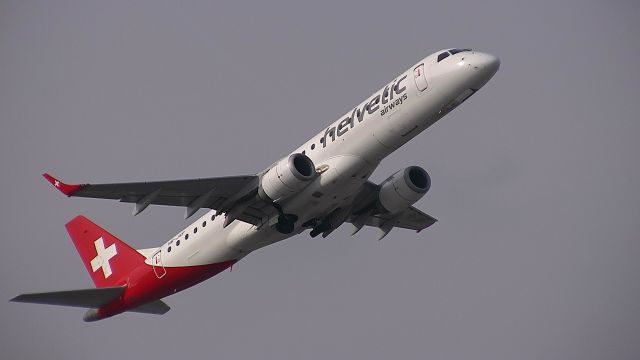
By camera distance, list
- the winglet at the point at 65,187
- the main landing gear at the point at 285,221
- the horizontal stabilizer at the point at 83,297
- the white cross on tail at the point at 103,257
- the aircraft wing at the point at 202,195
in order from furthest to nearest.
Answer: the white cross on tail at the point at 103,257
the horizontal stabilizer at the point at 83,297
the main landing gear at the point at 285,221
the aircraft wing at the point at 202,195
the winglet at the point at 65,187

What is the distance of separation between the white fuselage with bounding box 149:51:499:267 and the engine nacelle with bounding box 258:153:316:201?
26.8 inches

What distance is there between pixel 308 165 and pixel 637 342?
51.1 m

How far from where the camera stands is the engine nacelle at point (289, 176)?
3906 cm

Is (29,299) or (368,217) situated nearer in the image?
(29,299)

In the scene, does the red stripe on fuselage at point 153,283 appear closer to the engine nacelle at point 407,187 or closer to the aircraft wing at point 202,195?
the aircraft wing at point 202,195

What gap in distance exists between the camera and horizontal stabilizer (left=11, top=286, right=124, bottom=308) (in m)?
43.1

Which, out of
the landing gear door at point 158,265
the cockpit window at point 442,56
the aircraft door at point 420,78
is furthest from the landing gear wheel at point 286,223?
the cockpit window at point 442,56

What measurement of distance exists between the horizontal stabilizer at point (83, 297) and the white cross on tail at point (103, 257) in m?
3.18

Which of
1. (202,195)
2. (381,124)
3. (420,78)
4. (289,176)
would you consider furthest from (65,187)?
(420,78)

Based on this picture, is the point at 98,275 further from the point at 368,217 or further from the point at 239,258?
the point at 368,217

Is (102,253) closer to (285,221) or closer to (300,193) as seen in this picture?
(285,221)

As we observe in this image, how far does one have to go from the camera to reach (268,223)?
42.0 m

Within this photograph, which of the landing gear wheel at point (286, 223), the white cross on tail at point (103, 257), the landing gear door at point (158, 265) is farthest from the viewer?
the white cross on tail at point (103, 257)

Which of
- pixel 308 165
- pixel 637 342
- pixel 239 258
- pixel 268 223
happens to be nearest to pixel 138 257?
pixel 239 258
